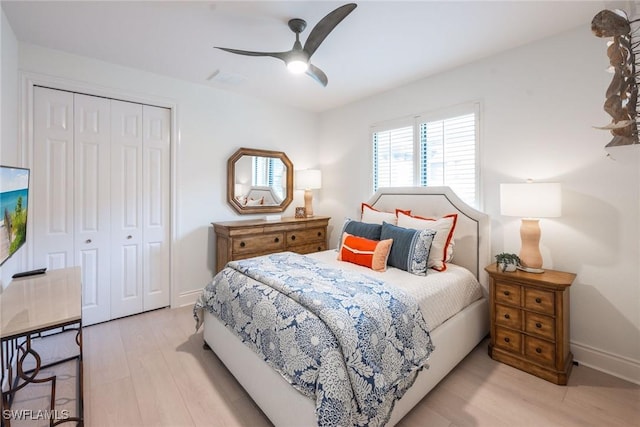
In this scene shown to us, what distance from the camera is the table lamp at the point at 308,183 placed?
13.6 ft

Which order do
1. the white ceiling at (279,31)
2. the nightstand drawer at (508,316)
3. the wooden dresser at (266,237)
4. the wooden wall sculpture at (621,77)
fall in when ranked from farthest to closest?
the wooden dresser at (266,237) → the nightstand drawer at (508,316) → the white ceiling at (279,31) → the wooden wall sculpture at (621,77)

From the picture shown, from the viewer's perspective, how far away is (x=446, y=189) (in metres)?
2.99

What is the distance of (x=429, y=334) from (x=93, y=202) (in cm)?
326

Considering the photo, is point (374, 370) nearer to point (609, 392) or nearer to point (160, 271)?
point (609, 392)

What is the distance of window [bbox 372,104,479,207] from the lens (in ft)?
9.59

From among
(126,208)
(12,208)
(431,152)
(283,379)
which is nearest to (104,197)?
(126,208)

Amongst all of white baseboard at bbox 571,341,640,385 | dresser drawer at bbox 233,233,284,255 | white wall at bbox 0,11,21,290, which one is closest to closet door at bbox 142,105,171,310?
dresser drawer at bbox 233,233,284,255

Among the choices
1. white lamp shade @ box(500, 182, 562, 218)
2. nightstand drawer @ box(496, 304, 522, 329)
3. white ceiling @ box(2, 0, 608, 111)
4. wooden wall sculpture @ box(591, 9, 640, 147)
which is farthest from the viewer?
nightstand drawer @ box(496, 304, 522, 329)

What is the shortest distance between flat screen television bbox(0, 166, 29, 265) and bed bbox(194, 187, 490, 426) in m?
1.31

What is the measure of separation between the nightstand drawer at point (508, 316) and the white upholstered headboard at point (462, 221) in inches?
15.3

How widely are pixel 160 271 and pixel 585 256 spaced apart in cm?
404

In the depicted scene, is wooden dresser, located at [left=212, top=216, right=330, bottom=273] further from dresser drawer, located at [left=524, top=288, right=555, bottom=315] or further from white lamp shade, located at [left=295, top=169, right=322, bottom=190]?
dresser drawer, located at [left=524, top=288, right=555, bottom=315]

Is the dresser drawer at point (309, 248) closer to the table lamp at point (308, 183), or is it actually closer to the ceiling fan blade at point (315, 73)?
the table lamp at point (308, 183)

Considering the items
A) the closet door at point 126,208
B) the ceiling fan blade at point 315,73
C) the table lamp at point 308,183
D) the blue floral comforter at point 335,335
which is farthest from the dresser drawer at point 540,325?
the closet door at point 126,208
